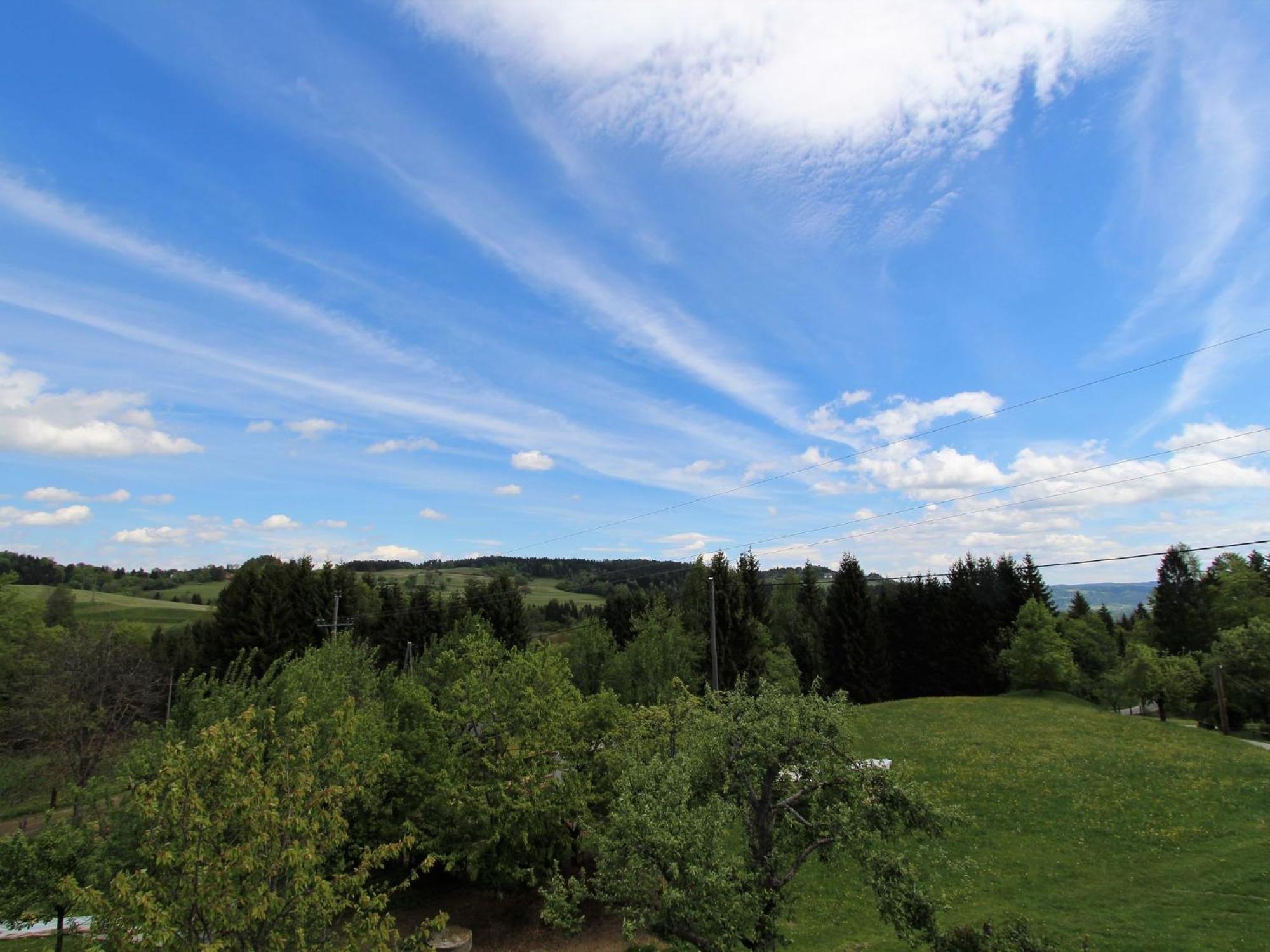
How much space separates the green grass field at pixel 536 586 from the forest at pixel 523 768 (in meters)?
69.6

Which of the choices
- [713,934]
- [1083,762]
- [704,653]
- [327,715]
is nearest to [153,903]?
[713,934]

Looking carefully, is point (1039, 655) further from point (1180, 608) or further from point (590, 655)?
point (1180, 608)

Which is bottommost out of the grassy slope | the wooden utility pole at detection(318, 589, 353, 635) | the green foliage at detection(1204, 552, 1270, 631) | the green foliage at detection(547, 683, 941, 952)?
the grassy slope

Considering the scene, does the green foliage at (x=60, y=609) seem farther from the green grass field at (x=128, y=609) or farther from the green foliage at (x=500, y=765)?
the green foliage at (x=500, y=765)

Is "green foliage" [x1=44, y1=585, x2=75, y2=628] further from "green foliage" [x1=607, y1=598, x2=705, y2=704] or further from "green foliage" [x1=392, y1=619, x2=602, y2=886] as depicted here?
"green foliage" [x1=392, y1=619, x2=602, y2=886]

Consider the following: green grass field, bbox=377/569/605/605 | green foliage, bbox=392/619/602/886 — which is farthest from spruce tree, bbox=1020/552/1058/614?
green grass field, bbox=377/569/605/605

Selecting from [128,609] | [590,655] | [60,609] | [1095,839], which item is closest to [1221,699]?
[1095,839]

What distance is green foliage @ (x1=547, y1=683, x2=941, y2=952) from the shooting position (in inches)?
468

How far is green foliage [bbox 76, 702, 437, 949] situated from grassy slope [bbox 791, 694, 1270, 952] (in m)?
11.3

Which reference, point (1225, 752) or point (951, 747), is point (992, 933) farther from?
point (1225, 752)

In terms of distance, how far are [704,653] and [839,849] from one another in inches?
1794

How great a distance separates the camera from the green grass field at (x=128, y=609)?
356 ft

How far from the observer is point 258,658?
60656 millimetres

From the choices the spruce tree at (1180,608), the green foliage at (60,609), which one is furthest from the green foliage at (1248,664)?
the green foliage at (60,609)
